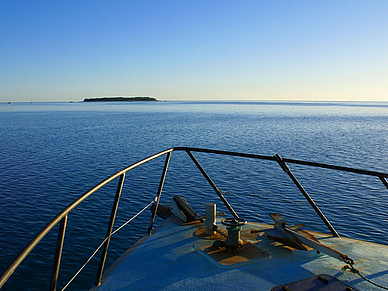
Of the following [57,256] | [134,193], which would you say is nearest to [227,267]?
[57,256]

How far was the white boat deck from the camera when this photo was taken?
10.4 ft

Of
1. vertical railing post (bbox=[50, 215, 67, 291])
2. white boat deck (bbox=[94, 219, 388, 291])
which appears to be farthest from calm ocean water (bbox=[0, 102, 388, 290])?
vertical railing post (bbox=[50, 215, 67, 291])

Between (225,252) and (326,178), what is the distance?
1605 centimetres

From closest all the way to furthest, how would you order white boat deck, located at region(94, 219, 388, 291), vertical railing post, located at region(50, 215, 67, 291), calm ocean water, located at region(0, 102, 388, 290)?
vertical railing post, located at region(50, 215, 67, 291)
white boat deck, located at region(94, 219, 388, 291)
calm ocean water, located at region(0, 102, 388, 290)

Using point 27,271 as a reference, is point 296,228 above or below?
above

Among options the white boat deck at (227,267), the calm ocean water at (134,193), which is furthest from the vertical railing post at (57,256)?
the calm ocean water at (134,193)

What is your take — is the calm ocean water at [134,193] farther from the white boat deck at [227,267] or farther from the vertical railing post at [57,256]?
the vertical railing post at [57,256]

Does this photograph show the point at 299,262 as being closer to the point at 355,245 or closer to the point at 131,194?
the point at 355,245

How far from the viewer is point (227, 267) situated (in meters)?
3.45

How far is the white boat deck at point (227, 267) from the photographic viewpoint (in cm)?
317

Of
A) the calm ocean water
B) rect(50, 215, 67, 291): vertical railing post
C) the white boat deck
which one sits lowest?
the calm ocean water

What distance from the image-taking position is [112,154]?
25453 mm

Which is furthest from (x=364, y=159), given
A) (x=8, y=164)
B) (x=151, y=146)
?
(x=8, y=164)

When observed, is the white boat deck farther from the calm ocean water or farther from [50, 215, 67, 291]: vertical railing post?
the calm ocean water
